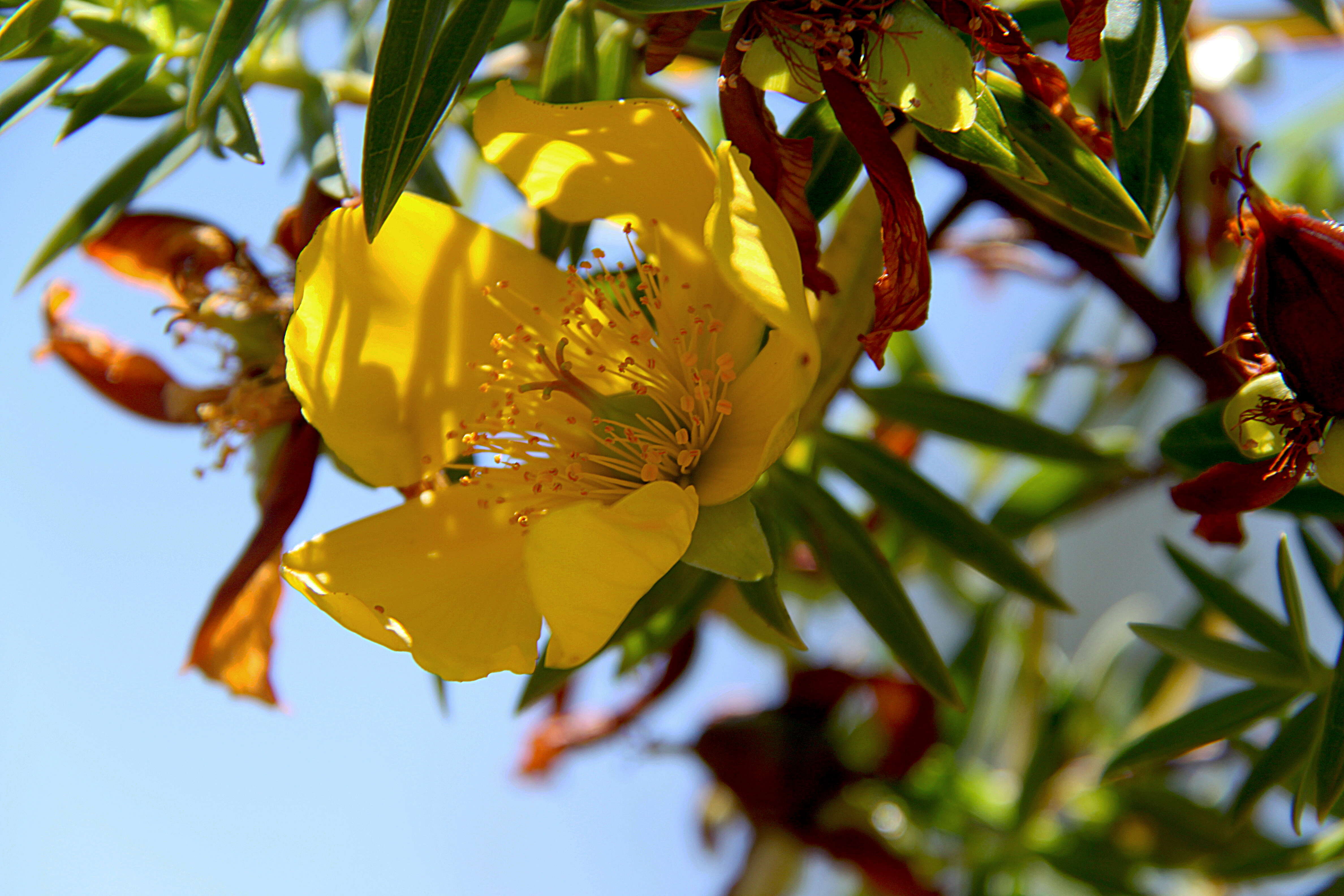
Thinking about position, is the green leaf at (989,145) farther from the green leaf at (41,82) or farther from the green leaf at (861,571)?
the green leaf at (41,82)

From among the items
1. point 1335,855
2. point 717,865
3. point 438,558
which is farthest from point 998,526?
point 717,865

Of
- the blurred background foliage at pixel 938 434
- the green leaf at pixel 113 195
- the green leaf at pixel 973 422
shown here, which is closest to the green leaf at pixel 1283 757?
the blurred background foliage at pixel 938 434

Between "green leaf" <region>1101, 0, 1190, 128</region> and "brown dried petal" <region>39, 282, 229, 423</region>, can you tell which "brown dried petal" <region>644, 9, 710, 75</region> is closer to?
"green leaf" <region>1101, 0, 1190, 128</region>

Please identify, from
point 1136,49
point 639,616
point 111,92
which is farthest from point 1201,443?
point 111,92

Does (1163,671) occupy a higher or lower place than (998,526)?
lower

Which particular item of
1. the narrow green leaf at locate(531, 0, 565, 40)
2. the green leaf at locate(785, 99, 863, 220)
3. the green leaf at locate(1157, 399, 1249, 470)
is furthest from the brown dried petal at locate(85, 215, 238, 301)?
the green leaf at locate(1157, 399, 1249, 470)

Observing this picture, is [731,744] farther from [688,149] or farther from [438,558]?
[688,149]

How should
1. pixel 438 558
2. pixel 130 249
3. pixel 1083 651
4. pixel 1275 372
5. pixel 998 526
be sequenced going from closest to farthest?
1. pixel 1275 372
2. pixel 438 558
3. pixel 130 249
4. pixel 998 526
5. pixel 1083 651

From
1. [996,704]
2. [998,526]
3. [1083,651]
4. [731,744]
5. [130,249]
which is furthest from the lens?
[1083,651]
